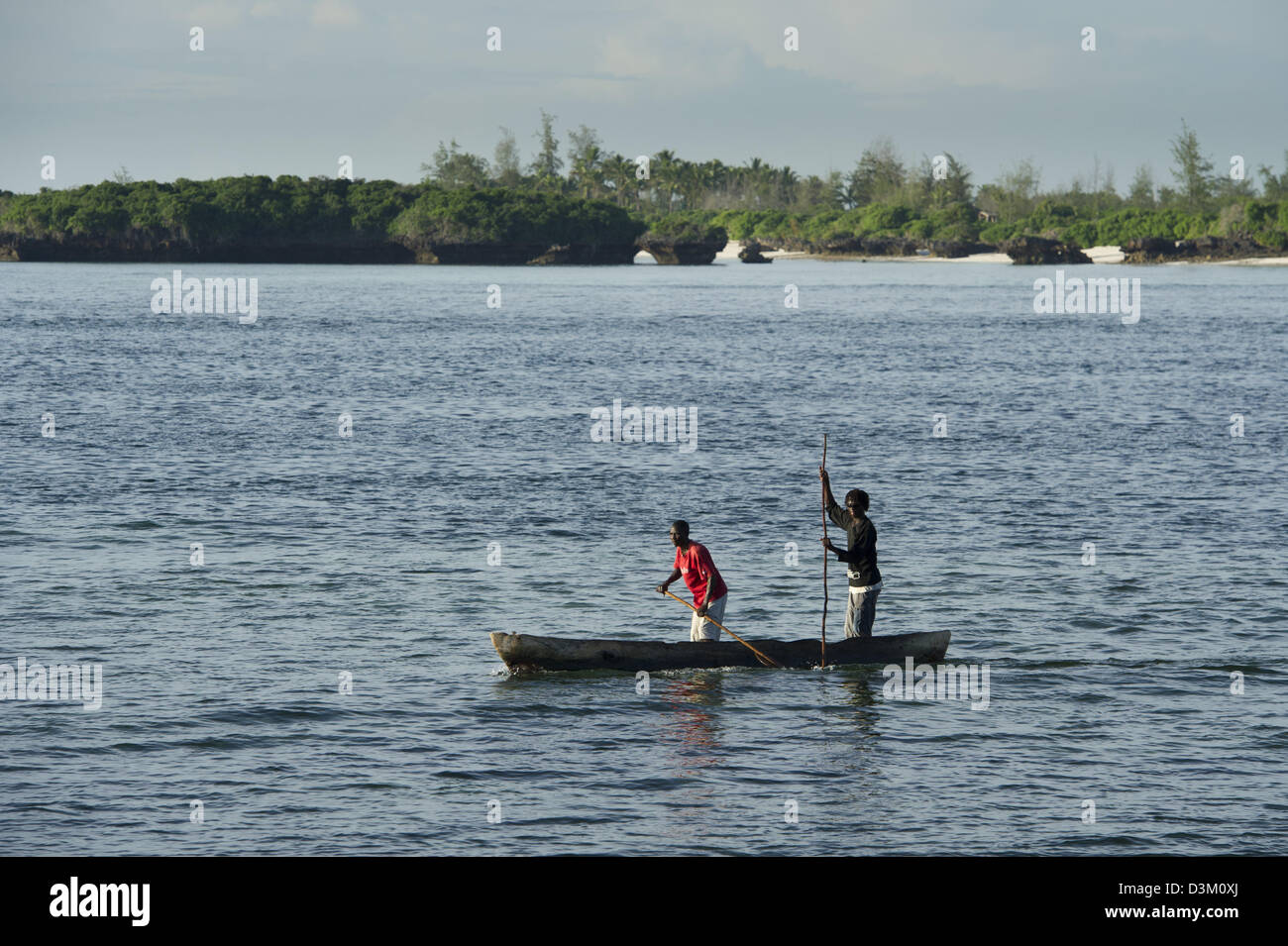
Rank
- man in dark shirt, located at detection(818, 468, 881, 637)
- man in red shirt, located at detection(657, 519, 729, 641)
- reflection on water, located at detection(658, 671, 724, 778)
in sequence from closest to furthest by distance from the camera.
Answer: reflection on water, located at detection(658, 671, 724, 778)
man in dark shirt, located at detection(818, 468, 881, 637)
man in red shirt, located at detection(657, 519, 729, 641)

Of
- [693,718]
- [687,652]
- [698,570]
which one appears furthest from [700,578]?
[693,718]

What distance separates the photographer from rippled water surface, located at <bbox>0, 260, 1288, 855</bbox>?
16.5 meters

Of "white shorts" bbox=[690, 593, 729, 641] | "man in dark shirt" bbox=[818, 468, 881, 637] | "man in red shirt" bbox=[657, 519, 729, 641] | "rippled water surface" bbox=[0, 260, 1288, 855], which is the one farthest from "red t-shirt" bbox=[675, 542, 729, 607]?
"man in dark shirt" bbox=[818, 468, 881, 637]

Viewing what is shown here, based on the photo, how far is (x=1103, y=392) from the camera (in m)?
64.8

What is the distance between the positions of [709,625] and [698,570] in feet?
3.84

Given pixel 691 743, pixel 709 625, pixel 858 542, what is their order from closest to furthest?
pixel 691 743 → pixel 858 542 → pixel 709 625

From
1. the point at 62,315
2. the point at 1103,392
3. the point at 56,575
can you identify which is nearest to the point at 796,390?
the point at 1103,392

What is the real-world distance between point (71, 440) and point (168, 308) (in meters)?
76.9

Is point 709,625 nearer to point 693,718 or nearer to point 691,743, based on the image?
point 693,718

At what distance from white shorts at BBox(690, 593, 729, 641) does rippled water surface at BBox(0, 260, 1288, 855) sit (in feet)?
1.90

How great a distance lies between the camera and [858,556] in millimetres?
20609

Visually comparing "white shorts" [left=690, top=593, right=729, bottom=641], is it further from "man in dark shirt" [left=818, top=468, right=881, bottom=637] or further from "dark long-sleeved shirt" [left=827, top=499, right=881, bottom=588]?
"dark long-sleeved shirt" [left=827, top=499, right=881, bottom=588]

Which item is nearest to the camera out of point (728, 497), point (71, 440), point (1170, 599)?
point (1170, 599)
